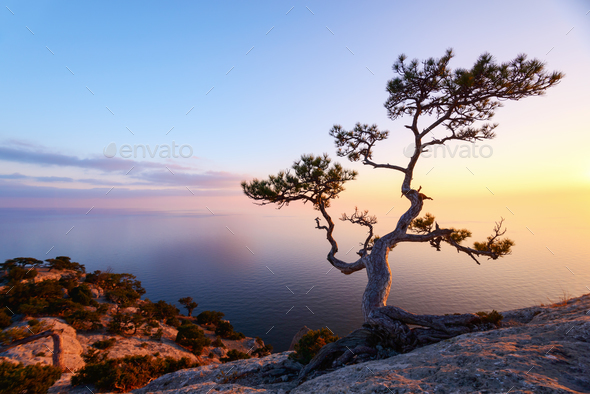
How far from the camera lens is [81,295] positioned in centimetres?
3334

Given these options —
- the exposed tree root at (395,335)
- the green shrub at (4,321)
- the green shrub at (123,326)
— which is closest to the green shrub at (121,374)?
the exposed tree root at (395,335)

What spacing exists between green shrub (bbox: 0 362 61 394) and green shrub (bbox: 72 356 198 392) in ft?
8.60

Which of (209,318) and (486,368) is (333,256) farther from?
(209,318)

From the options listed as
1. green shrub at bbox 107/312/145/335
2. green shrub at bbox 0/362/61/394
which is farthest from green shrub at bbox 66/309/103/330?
green shrub at bbox 0/362/61/394

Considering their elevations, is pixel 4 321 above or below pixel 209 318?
above

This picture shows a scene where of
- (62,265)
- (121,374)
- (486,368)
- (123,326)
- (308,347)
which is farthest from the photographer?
(62,265)

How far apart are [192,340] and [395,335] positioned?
30.6 m

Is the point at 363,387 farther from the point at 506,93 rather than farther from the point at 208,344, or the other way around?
the point at 208,344

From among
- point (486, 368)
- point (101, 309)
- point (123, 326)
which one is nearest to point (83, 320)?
point (101, 309)

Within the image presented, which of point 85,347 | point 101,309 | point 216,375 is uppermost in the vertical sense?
point 216,375

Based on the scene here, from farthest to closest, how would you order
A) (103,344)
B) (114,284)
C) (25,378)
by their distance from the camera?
(114,284), (103,344), (25,378)

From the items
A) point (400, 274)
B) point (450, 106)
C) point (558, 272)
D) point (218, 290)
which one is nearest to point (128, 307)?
point (218, 290)

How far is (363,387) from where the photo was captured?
402cm

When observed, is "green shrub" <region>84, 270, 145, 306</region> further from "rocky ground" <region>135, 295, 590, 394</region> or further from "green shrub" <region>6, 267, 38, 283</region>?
"rocky ground" <region>135, 295, 590, 394</region>
